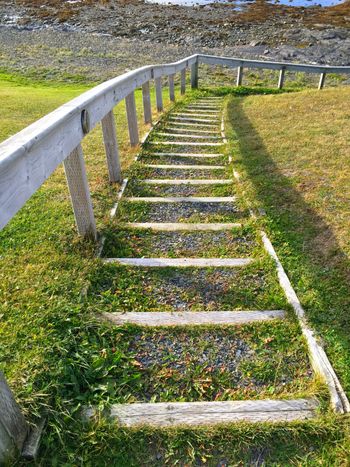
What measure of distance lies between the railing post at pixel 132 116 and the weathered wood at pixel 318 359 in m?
3.84

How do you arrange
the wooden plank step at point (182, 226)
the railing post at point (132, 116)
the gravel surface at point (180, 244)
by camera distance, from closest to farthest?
the gravel surface at point (180, 244), the wooden plank step at point (182, 226), the railing post at point (132, 116)

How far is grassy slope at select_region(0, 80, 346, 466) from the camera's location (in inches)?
69.4

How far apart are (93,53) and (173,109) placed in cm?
1900

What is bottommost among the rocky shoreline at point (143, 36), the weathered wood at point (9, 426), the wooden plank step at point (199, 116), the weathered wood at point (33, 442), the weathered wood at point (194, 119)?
the rocky shoreline at point (143, 36)

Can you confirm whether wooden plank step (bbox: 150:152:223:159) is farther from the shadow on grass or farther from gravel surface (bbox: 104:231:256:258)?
gravel surface (bbox: 104:231:256:258)

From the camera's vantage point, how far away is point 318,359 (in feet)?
7.18

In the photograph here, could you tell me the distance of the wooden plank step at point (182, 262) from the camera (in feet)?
10.2

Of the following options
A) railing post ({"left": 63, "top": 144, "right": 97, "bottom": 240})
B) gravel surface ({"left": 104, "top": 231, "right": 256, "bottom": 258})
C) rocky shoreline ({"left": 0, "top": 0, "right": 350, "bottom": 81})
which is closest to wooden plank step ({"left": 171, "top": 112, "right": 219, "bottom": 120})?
gravel surface ({"left": 104, "top": 231, "right": 256, "bottom": 258})

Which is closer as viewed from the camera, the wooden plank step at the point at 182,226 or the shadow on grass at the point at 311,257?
the shadow on grass at the point at 311,257

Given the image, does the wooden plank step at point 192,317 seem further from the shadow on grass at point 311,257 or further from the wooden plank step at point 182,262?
the wooden plank step at point 182,262

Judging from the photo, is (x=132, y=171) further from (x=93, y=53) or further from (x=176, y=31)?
(x=176, y=31)

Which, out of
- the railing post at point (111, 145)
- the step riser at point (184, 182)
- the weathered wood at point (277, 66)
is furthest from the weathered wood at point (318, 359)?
the weathered wood at point (277, 66)

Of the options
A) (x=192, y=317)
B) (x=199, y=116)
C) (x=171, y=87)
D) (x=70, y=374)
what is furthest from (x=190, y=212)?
(x=171, y=87)

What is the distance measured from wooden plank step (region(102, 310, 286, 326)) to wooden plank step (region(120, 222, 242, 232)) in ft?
4.03
